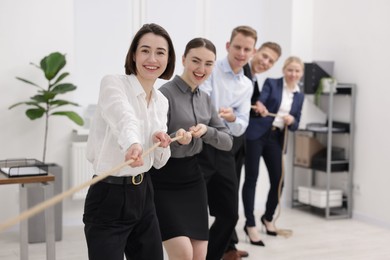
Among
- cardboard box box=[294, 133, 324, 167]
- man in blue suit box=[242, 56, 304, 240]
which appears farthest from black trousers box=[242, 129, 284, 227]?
cardboard box box=[294, 133, 324, 167]

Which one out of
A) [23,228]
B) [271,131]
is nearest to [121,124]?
[23,228]

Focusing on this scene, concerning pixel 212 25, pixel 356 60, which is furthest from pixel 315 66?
pixel 212 25

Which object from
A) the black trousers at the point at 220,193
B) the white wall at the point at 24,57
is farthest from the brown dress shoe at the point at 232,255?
the white wall at the point at 24,57

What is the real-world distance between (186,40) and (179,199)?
2904 mm

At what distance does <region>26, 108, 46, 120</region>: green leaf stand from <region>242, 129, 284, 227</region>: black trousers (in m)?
1.66

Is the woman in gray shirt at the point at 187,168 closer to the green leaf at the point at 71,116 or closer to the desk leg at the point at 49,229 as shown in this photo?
the desk leg at the point at 49,229

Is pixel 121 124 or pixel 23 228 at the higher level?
pixel 121 124

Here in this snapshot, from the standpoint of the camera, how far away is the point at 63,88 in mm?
4703

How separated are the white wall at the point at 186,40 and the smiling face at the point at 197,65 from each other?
227 cm

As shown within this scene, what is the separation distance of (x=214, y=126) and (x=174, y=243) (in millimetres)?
662

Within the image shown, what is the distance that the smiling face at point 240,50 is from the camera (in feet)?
12.1

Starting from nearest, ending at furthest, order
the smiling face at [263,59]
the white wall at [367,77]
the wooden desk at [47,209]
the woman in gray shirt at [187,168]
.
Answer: the woman in gray shirt at [187,168] → the wooden desk at [47,209] → the smiling face at [263,59] → the white wall at [367,77]

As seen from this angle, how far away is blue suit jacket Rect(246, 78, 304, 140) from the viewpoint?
4.69 meters

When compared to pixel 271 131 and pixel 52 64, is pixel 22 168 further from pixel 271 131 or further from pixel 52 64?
pixel 271 131
